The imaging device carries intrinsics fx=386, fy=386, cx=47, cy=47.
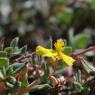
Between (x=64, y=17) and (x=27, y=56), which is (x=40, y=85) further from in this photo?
(x=64, y=17)

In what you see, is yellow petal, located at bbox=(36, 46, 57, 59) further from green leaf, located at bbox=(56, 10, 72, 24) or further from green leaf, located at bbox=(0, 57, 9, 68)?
green leaf, located at bbox=(56, 10, 72, 24)

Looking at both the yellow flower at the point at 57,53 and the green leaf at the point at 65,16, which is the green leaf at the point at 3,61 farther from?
the green leaf at the point at 65,16

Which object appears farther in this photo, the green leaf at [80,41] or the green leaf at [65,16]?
the green leaf at [65,16]

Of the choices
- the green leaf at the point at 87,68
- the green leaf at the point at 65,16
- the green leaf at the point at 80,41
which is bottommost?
the green leaf at the point at 87,68

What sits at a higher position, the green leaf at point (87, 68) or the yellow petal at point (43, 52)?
the yellow petal at point (43, 52)

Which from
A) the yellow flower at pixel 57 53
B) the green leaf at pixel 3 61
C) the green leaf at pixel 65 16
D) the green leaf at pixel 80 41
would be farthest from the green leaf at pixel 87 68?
the green leaf at pixel 65 16

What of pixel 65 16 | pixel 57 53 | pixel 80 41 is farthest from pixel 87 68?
pixel 65 16

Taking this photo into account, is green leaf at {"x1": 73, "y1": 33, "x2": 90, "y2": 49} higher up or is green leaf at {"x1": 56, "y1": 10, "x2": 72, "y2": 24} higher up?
green leaf at {"x1": 56, "y1": 10, "x2": 72, "y2": 24}

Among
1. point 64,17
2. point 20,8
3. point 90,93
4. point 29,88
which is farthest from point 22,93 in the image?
point 20,8

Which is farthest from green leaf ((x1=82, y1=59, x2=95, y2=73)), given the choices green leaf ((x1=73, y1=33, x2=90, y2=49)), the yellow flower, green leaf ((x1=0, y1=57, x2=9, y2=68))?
green leaf ((x1=73, y1=33, x2=90, y2=49))

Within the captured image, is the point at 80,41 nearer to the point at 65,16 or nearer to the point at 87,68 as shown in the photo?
the point at 87,68

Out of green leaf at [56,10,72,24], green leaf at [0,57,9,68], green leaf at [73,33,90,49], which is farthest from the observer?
green leaf at [56,10,72,24]

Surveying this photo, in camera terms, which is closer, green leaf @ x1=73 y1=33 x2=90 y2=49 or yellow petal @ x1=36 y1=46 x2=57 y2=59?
yellow petal @ x1=36 y1=46 x2=57 y2=59
